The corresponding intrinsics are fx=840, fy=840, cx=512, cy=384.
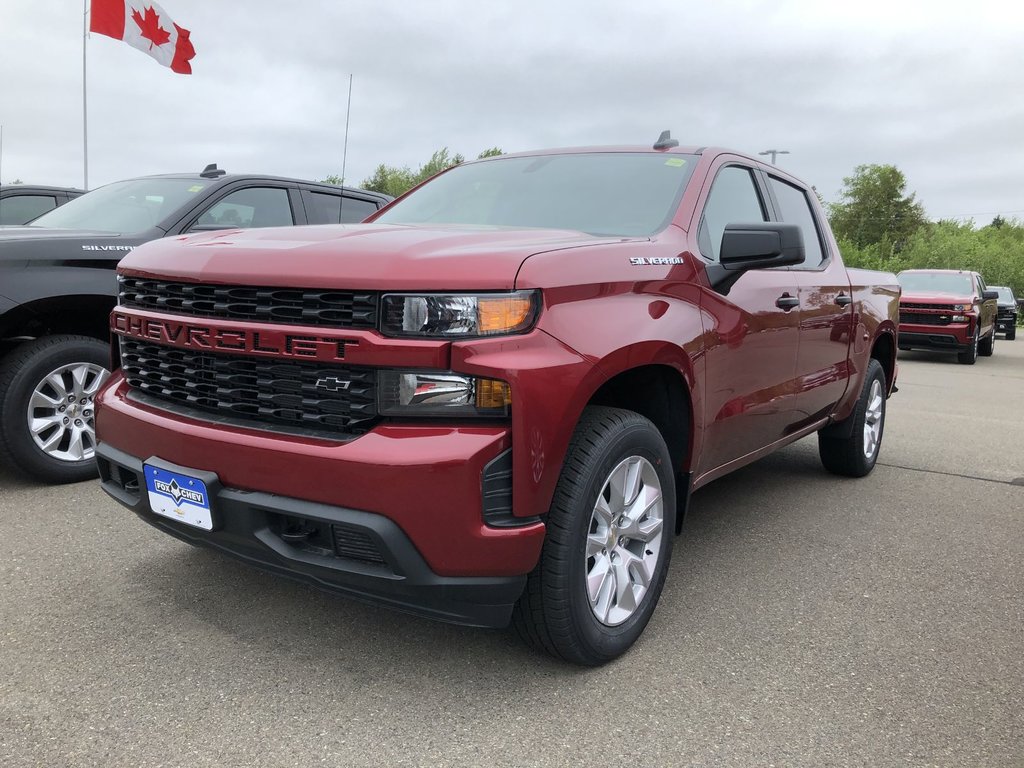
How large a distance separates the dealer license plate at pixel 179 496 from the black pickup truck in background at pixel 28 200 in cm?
664

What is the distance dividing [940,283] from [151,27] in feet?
49.5

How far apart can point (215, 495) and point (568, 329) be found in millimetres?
1098

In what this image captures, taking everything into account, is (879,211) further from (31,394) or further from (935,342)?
(31,394)

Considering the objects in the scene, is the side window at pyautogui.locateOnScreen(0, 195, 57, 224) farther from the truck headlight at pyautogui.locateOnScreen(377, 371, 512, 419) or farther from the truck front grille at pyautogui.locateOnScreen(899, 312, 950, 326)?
the truck front grille at pyautogui.locateOnScreen(899, 312, 950, 326)

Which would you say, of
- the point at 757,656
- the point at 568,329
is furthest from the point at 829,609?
the point at 568,329

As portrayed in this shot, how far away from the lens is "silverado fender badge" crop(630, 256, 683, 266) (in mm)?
2719

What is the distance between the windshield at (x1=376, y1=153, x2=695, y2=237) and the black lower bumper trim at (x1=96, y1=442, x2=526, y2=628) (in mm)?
1486

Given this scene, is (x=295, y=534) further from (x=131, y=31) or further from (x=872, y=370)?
(x=131, y=31)

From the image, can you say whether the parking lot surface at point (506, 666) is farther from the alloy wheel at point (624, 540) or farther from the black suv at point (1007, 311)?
the black suv at point (1007, 311)

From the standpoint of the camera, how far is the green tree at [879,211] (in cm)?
6569

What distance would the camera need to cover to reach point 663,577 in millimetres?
2949

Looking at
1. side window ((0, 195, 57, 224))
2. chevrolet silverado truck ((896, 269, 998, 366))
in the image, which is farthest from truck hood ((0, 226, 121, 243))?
chevrolet silverado truck ((896, 269, 998, 366))

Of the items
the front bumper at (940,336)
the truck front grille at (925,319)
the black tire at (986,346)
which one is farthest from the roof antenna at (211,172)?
the black tire at (986,346)

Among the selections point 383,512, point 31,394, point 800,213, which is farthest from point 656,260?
point 31,394
